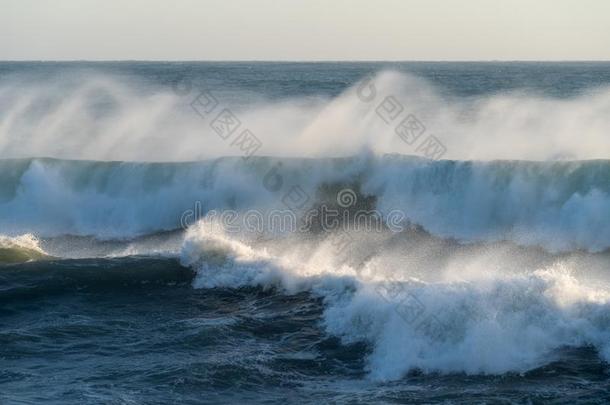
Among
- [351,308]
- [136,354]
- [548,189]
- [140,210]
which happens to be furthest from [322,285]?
[140,210]

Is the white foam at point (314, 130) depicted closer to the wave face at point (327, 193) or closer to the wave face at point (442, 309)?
the wave face at point (327, 193)

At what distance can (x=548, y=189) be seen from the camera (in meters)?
22.6

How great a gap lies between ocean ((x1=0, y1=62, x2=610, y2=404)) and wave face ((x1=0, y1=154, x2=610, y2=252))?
0.07 meters

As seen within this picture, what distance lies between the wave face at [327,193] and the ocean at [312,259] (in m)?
0.07

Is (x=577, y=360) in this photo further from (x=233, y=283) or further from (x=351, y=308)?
(x=233, y=283)

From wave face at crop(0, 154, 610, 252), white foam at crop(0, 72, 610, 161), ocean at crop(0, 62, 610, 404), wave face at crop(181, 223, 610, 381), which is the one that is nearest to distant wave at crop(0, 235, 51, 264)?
ocean at crop(0, 62, 610, 404)

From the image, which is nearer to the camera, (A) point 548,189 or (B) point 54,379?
(B) point 54,379

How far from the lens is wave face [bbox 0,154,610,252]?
71.8ft

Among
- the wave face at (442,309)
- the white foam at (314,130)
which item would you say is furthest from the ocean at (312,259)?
the white foam at (314,130)

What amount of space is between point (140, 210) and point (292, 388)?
14.8 meters

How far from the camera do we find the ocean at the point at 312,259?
12.7 m

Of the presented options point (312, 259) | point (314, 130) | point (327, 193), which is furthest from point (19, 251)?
point (314, 130)

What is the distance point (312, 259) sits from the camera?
1959cm

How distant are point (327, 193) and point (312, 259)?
230 inches
